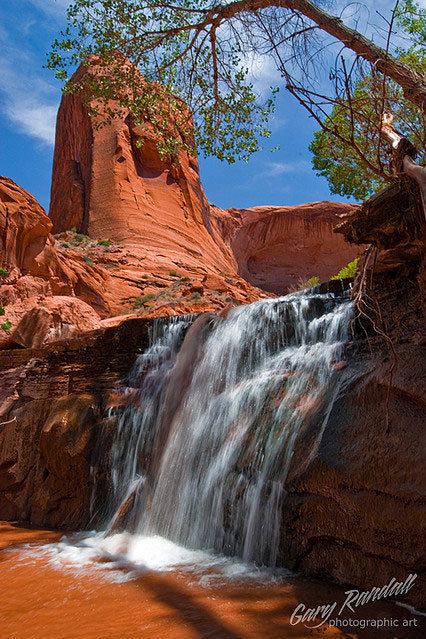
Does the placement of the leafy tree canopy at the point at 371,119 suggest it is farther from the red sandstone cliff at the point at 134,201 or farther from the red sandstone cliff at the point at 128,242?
the red sandstone cliff at the point at 134,201

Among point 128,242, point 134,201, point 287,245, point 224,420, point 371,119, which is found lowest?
point 224,420

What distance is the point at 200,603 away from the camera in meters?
3.77

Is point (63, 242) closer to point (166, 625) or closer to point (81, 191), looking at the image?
point (81, 191)

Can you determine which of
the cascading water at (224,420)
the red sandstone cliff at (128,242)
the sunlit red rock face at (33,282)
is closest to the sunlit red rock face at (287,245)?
the red sandstone cliff at (128,242)

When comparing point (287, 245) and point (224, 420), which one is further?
point (287, 245)

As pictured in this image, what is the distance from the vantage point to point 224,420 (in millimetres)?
6312

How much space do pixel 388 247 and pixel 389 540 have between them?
2661 mm

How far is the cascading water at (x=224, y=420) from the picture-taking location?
5059 millimetres

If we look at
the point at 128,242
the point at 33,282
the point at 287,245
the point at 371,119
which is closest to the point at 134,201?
the point at 128,242

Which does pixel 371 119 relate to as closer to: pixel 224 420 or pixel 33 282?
pixel 224 420

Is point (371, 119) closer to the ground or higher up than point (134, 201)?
closer to the ground

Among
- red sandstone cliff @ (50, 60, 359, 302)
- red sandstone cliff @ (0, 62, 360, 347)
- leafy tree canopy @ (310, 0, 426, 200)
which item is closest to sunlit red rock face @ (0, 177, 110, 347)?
red sandstone cliff @ (0, 62, 360, 347)

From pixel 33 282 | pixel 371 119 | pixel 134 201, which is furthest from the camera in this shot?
pixel 134 201

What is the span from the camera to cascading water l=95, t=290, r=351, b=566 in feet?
16.6
